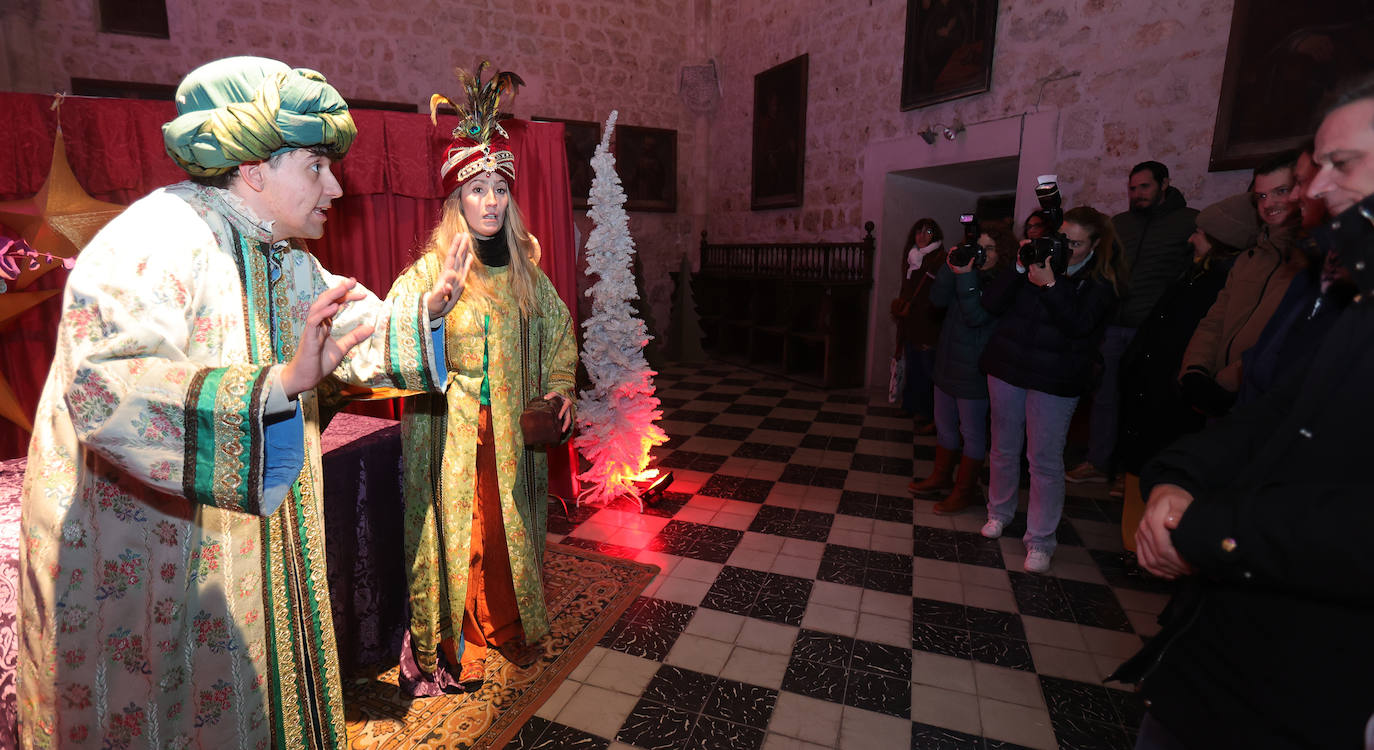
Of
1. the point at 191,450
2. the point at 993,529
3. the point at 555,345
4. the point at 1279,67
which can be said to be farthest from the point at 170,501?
the point at 1279,67

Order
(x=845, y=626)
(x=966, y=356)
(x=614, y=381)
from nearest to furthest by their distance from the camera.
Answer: (x=845, y=626) → (x=966, y=356) → (x=614, y=381)

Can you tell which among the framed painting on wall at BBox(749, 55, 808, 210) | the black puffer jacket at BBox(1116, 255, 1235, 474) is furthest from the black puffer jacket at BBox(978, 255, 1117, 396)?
the framed painting on wall at BBox(749, 55, 808, 210)

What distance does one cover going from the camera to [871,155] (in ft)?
23.7

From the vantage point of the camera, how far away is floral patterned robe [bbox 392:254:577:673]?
2223mm

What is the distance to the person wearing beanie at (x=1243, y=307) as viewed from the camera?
232 cm

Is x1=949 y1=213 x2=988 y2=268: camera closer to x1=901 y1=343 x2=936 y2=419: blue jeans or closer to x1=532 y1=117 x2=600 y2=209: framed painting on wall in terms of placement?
x1=901 y1=343 x2=936 y2=419: blue jeans

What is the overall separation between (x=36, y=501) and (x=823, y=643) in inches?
99.0

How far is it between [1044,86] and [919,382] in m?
2.82

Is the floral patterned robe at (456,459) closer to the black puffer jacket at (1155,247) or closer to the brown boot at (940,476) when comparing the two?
the brown boot at (940,476)

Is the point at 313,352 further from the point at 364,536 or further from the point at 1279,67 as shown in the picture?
the point at 1279,67

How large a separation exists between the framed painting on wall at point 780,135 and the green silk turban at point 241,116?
7.71 meters

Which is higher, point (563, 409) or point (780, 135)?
point (780, 135)

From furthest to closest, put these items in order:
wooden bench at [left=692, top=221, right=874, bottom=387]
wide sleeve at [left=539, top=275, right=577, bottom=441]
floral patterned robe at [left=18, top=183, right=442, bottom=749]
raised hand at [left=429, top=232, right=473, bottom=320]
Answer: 1. wooden bench at [left=692, top=221, right=874, bottom=387]
2. wide sleeve at [left=539, top=275, right=577, bottom=441]
3. raised hand at [left=429, top=232, right=473, bottom=320]
4. floral patterned robe at [left=18, top=183, right=442, bottom=749]

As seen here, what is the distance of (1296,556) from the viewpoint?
0.93 meters
